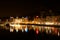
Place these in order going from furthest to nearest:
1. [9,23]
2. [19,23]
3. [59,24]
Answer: [19,23], [9,23], [59,24]

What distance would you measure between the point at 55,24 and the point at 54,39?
26411mm

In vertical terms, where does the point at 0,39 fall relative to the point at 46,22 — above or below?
above

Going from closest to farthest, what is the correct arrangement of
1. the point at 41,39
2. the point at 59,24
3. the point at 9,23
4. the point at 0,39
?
the point at 0,39 < the point at 41,39 < the point at 59,24 < the point at 9,23

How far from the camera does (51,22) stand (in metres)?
45.9

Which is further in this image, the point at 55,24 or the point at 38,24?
the point at 38,24

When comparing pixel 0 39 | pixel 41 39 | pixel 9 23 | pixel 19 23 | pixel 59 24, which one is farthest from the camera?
pixel 19 23

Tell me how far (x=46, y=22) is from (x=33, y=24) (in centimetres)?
293

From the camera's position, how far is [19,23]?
167 ft

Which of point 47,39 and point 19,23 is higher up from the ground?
point 47,39

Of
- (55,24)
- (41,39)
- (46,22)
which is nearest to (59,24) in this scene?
(55,24)

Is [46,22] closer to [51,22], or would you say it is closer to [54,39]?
[51,22]

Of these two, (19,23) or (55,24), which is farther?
(19,23)

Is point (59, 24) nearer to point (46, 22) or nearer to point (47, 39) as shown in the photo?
point (46, 22)

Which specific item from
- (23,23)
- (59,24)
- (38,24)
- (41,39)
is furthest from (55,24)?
(41,39)
